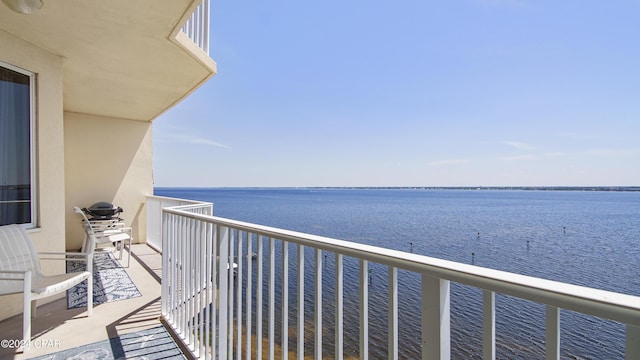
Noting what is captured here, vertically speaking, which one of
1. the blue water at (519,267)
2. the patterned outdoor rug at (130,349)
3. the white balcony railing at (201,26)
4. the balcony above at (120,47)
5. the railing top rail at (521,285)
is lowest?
the blue water at (519,267)

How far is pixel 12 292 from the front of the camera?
2473 millimetres

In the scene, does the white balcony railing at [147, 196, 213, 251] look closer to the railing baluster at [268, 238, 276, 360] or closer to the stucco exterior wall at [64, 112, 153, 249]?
the stucco exterior wall at [64, 112, 153, 249]

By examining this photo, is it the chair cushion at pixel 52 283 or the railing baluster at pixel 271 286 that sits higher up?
the railing baluster at pixel 271 286

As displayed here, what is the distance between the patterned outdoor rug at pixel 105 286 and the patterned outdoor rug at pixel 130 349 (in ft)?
3.42

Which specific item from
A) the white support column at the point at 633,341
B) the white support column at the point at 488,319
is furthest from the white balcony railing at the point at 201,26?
the white support column at the point at 633,341

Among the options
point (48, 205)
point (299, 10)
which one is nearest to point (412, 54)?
point (299, 10)

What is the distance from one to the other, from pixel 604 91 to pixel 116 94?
24242 millimetres

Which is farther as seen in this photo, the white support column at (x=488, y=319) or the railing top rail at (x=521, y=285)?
the white support column at (x=488, y=319)

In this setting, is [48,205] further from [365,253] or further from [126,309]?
[365,253]

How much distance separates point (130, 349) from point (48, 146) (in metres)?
2.44

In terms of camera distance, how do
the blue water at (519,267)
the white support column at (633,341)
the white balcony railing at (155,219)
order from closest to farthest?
the white support column at (633,341), the white balcony railing at (155,219), the blue water at (519,267)

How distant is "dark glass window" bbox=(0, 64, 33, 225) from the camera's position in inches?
121

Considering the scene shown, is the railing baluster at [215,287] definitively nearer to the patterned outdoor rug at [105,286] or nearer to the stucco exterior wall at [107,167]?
the patterned outdoor rug at [105,286]

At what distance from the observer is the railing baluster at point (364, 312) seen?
1.16m
